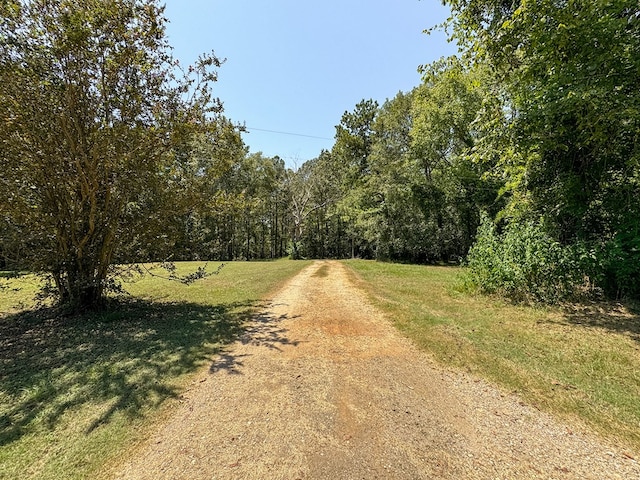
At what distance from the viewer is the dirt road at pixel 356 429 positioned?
239 centimetres

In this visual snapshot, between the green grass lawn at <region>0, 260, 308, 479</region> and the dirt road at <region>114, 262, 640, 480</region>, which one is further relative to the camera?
the green grass lawn at <region>0, 260, 308, 479</region>

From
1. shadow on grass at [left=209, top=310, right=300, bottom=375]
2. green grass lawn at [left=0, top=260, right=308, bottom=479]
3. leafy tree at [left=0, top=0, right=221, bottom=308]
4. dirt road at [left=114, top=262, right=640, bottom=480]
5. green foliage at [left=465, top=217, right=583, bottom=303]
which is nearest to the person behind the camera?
dirt road at [left=114, top=262, right=640, bottom=480]

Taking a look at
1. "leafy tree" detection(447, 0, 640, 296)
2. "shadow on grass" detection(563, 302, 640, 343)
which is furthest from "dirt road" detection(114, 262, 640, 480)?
"leafy tree" detection(447, 0, 640, 296)

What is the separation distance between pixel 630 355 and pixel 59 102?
10.3 metres

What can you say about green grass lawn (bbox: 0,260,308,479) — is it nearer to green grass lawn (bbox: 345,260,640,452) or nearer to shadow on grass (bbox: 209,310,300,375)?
shadow on grass (bbox: 209,310,300,375)

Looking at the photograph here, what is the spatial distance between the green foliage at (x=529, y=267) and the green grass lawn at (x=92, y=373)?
20.4ft

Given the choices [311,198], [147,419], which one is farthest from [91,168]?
[311,198]

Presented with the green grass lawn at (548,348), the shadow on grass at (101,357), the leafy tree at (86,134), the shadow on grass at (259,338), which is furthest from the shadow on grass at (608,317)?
the leafy tree at (86,134)

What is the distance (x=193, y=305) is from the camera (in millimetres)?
8000

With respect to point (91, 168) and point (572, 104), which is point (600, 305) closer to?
point (572, 104)

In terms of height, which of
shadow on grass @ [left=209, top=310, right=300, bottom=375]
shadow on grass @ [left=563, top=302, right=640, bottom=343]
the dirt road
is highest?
shadow on grass @ [left=563, top=302, right=640, bottom=343]

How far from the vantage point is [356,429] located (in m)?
2.85

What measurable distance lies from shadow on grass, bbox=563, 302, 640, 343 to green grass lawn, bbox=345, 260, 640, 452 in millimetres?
16

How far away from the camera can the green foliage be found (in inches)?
277
